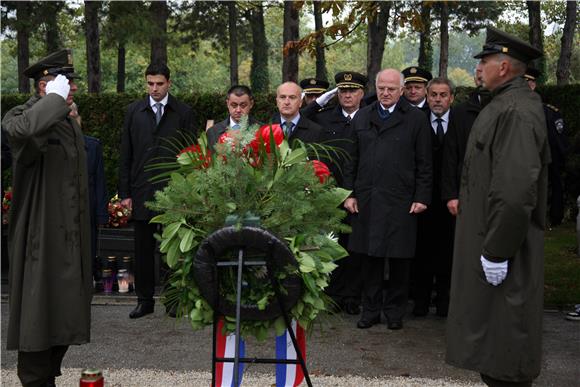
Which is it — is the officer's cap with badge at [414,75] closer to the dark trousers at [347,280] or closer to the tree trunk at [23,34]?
the dark trousers at [347,280]

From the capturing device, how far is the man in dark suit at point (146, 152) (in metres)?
7.51

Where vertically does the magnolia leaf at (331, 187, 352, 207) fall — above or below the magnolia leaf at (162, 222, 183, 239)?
above

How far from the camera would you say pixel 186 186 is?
167 inches

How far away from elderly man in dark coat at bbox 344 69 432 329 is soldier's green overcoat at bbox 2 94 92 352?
2.98 m

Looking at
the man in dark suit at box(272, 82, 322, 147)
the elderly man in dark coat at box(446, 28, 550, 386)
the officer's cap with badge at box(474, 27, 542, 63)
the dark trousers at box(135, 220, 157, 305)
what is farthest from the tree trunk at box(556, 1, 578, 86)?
the elderly man in dark coat at box(446, 28, 550, 386)

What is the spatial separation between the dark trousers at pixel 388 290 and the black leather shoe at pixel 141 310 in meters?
2.10

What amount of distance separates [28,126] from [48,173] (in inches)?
15.2

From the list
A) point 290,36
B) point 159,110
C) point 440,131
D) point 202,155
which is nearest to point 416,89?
point 440,131

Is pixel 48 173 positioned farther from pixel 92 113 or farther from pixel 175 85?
pixel 175 85

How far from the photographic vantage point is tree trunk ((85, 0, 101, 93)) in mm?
22666

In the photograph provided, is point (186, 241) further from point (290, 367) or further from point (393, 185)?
point (393, 185)

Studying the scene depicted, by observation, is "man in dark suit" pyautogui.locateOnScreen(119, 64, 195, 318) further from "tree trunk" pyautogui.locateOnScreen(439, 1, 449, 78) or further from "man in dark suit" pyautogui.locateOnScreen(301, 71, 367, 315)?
"tree trunk" pyautogui.locateOnScreen(439, 1, 449, 78)

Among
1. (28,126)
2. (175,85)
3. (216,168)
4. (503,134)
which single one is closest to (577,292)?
(503,134)

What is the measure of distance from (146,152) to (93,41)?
16841 millimetres
